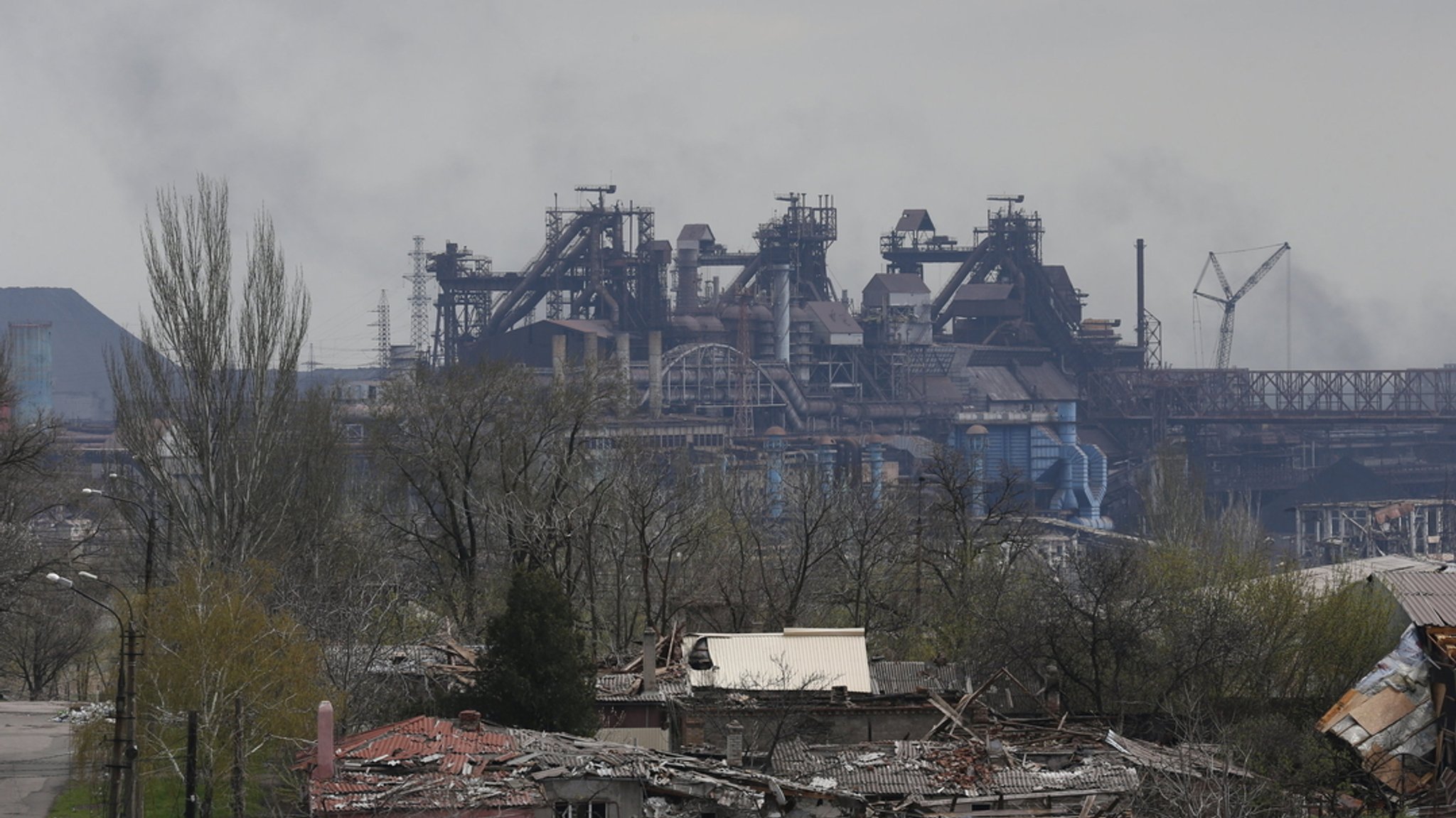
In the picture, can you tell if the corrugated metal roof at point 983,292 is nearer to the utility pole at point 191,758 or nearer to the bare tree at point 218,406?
the bare tree at point 218,406

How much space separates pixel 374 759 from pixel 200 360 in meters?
19.6

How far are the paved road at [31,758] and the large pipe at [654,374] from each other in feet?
388

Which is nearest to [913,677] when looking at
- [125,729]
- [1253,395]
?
[125,729]

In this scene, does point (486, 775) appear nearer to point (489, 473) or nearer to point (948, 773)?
point (948, 773)

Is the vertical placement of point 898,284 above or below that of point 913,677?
above

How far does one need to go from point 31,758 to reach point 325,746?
1307 cm

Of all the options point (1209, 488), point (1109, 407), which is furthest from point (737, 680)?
point (1109, 407)

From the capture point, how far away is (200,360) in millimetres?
37781

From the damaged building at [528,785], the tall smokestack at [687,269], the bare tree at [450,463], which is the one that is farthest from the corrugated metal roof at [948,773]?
the tall smokestack at [687,269]

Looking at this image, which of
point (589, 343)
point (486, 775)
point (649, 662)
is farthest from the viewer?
point (589, 343)

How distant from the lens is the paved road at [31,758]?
87.9 ft

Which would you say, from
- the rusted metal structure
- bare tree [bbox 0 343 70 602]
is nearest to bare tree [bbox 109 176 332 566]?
bare tree [bbox 0 343 70 602]

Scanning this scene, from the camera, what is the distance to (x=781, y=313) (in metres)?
167

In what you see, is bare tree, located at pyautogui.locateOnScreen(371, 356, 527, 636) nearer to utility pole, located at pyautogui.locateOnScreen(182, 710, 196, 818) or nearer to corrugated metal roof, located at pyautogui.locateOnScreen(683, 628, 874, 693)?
corrugated metal roof, located at pyautogui.locateOnScreen(683, 628, 874, 693)
